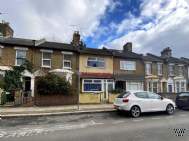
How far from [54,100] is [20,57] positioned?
6555mm

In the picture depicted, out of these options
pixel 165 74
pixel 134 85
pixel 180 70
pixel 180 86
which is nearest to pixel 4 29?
pixel 134 85

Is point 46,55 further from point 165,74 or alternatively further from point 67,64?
point 165,74

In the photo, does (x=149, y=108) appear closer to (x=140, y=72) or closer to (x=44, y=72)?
(x=44, y=72)

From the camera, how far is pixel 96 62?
26.4 m

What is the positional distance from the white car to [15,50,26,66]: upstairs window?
487 inches

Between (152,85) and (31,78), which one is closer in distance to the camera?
(31,78)

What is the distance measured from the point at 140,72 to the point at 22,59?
15173mm

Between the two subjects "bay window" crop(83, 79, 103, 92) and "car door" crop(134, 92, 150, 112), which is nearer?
"car door" crop(134, 92, 150, 112)

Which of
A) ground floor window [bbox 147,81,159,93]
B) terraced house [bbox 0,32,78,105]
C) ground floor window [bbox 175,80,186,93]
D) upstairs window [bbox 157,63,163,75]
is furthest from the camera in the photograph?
ground floor window [bbox 175,80,186,93]

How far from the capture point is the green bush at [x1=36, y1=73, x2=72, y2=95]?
776 inches

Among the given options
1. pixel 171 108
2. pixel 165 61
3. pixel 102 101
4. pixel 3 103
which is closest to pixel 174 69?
pixel 165 61

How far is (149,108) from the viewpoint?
14930 millimetres

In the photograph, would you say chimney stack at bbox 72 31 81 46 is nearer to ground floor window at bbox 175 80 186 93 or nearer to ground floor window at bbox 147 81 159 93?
ground floor window at bbox 147 81 159 93

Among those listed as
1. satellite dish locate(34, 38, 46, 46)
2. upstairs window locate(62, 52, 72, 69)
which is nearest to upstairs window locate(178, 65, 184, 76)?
upstairs window locate(62, 52, 72, 69)
